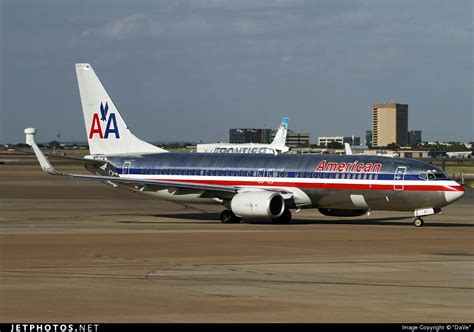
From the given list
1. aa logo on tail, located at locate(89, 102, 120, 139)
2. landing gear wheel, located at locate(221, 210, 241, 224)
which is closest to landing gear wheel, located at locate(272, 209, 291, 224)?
landing gear wheel, located at locate(221, 210, 241, 224)

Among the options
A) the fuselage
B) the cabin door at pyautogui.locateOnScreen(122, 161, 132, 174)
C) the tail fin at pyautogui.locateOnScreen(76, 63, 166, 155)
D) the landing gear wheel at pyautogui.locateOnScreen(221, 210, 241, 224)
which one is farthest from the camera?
the tail fin at pyautogui.locateOnScreen(76, 63, 166, 155)

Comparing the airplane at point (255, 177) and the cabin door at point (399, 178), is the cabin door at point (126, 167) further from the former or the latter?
the cabin door at point (399, 178)

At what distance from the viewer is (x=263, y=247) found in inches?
1494

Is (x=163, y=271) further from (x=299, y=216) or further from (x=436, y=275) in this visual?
(x=299, y=216)

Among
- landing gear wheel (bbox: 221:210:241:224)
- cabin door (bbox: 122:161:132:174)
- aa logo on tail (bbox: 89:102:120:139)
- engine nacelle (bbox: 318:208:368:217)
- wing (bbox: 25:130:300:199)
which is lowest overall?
landing gear wheel (bbox: 221:210:241:224)

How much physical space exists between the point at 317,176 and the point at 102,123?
14.3 m

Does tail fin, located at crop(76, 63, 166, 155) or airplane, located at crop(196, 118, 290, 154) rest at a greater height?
airplane, located at crop(196, 118, 290, 154)

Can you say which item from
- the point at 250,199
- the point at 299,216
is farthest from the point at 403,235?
the point at 299,216

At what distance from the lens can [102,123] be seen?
194 feet

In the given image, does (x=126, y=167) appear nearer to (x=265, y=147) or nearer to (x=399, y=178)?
(x=399, y=178)

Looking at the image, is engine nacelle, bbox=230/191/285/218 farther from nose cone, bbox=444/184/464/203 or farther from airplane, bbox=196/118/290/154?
airplane, bbox=196/118/290/154

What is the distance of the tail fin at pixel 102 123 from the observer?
193ft

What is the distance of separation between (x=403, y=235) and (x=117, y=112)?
70.6 ft

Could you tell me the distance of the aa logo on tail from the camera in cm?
5903
